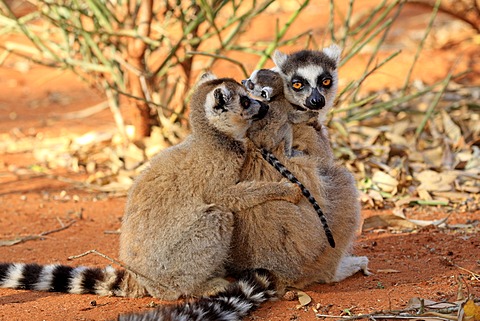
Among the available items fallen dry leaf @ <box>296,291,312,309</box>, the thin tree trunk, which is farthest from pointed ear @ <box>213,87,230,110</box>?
the thin tree trunk

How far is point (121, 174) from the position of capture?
27.2 feet

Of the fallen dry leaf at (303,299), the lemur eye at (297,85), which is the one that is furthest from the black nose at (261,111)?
the fallen dry leaf at (303,299)

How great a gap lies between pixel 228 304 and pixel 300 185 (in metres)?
0.90

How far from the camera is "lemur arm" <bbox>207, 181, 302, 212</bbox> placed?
14.6 feet

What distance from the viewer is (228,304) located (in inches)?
164

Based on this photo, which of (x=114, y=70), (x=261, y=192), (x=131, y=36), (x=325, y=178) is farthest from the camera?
(x=114, y=70)

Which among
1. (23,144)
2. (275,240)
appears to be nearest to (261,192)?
(275,240)

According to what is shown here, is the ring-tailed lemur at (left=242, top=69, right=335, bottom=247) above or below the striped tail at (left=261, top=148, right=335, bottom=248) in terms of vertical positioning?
above

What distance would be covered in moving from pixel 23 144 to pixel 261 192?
6980 millimetres

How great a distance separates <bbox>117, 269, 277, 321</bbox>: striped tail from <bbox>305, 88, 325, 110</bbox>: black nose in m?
1.22

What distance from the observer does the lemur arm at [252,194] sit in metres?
4.45

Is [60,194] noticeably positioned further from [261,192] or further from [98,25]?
[261,192]

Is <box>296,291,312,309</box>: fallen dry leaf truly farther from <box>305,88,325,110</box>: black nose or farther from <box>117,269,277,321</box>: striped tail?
<box>305,88,325,110</box>: black nose

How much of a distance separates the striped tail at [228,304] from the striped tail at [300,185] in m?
0.46
